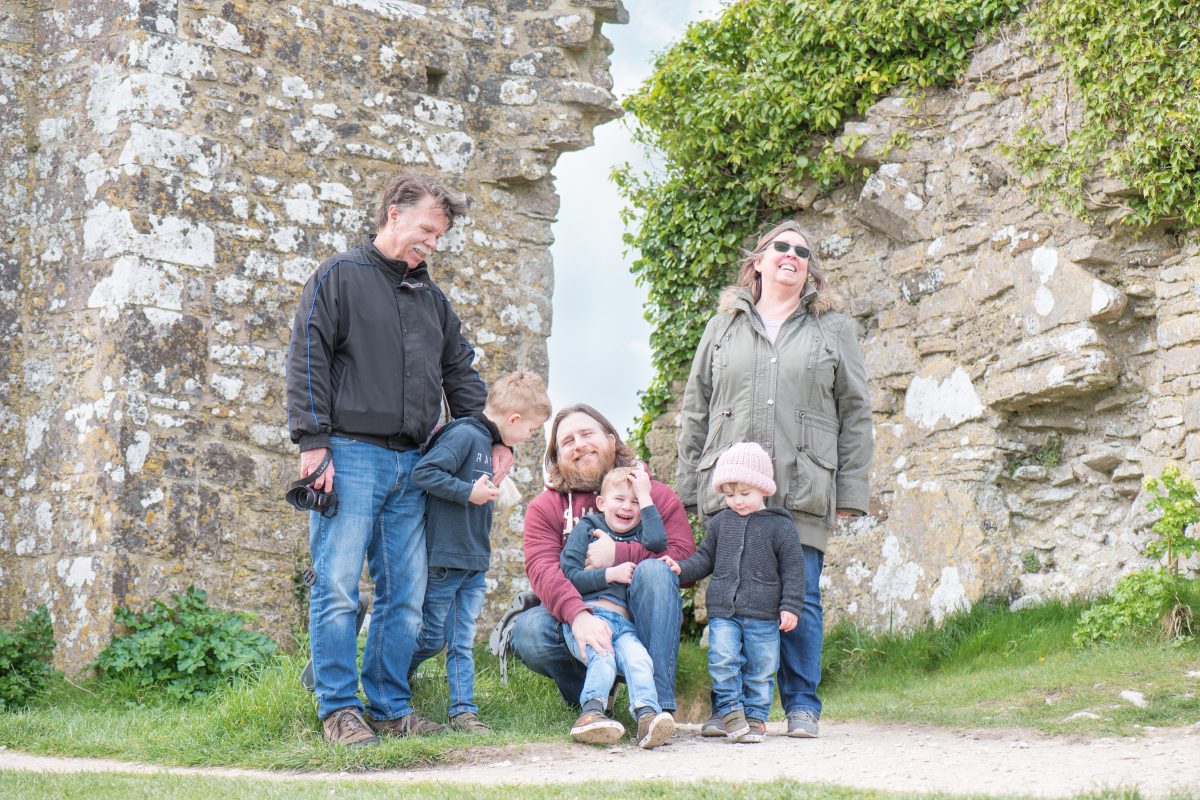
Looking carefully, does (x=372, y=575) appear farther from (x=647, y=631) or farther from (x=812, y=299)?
(x=812, y=299)

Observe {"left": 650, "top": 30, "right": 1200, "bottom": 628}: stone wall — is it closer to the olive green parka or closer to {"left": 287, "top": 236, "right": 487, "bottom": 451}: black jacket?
the olive green parka

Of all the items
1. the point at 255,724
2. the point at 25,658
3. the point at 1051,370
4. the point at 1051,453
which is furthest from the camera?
the point at 1051,453

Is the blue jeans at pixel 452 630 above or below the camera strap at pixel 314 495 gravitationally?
below

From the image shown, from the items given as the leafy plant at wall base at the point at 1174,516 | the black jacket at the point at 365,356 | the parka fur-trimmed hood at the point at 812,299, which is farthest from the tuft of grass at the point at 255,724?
the leafy plant at wall base at the point at 1174,516

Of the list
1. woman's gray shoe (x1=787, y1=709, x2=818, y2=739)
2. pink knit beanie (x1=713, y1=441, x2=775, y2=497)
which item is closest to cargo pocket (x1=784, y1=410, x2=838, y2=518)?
pink knit beanie (x1=713, y1=441, x2=775, y2=497)

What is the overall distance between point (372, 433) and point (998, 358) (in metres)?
3.54

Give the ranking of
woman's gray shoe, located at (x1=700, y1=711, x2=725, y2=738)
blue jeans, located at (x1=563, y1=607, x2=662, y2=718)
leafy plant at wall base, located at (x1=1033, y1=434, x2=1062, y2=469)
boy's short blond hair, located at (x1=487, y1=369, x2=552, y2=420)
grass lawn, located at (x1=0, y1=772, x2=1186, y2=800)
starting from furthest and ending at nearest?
leafy plant at wall base, located at (x1=1033, y1=434, x2=1062, y2=469) < boy's short blond hair, located at (x1=487, y1=369, x2=552, y2=420) < woman's gray shoe, located at (x1=700, y1=711, x2=725, y2=738) < blue jeans, located at (x1=563, y1=607, x2=662, y2=718) < grass lawn, located at (x1=0, y1=772, x2=1186, y2=800)

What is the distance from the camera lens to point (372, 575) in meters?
4.64

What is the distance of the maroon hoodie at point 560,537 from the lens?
447 centimetres

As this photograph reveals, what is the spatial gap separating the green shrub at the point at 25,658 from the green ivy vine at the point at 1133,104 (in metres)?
5.20

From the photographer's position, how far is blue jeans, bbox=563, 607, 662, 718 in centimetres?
423

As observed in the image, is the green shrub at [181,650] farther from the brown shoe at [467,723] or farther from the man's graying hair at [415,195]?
the man's graying hair at [415,195]

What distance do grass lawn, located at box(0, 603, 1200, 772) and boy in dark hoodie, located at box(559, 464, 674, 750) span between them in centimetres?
27

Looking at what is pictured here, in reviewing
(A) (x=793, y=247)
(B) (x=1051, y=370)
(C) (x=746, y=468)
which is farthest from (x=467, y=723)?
(B) (x=1051, y=370)
